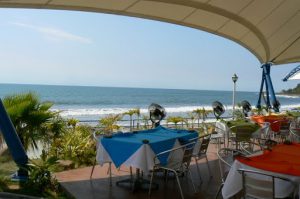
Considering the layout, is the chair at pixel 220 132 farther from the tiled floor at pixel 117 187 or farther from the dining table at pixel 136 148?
the dining table at pixel 136 148

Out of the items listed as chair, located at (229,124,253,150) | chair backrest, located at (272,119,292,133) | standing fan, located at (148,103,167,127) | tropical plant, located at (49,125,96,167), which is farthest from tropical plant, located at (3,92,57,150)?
chair backrest, located at (272,119,292,133)

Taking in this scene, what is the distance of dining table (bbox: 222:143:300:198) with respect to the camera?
288 cm

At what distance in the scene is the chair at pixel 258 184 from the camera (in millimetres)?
2869

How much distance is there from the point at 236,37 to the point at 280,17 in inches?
60.1

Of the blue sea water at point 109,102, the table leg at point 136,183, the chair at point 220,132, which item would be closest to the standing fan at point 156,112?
the chair at point 220,132

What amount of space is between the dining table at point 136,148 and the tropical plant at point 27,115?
3.98ft

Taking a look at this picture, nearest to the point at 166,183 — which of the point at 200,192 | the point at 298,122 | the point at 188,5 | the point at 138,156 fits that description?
the point at 200,192

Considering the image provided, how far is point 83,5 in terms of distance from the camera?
6277mm

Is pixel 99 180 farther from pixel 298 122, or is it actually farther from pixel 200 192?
pixel 298 122

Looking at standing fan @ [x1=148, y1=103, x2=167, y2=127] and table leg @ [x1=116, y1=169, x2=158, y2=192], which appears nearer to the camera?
table leg @ [x1=116, y1=169, x2=158, y2=192]

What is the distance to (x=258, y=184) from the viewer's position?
9.55 feet

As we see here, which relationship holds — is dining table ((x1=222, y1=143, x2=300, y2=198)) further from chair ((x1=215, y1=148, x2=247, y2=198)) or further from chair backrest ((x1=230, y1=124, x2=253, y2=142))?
chair backrest ((x1=230, y1=124, x2=253, y2=142))

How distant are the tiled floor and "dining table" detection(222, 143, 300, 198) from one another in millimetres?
1501

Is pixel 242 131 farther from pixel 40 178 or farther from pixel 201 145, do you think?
pixel 40 178
